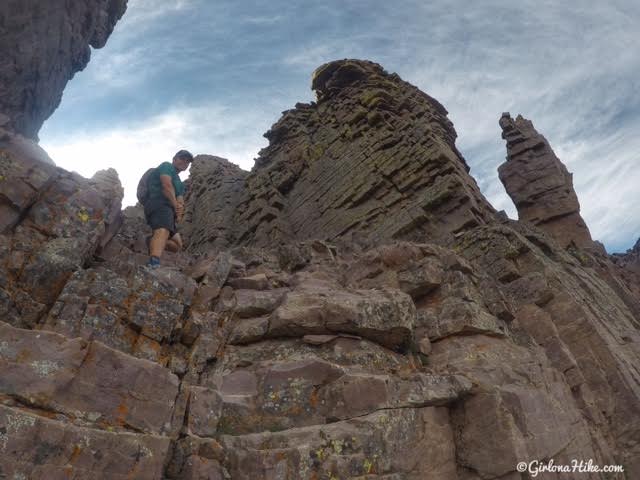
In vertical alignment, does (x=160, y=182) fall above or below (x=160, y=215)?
above

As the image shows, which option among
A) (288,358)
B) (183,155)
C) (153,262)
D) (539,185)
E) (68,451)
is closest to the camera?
(68,451)

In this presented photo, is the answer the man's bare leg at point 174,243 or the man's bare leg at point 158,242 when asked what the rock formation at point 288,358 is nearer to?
the man's bare leg at point 158,242

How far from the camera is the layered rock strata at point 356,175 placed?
20.9 m

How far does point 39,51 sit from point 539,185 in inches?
1360

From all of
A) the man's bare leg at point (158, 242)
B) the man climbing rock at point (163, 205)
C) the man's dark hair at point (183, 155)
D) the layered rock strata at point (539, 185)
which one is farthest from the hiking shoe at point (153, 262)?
the layered rock strata at point (539, 185)

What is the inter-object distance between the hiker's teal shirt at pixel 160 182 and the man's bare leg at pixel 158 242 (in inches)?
34.3

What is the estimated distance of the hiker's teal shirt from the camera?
9.97m

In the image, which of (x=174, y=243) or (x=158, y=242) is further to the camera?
(x=174, y=243)

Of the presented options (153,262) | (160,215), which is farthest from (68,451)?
(160,215)

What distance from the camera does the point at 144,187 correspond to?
33.3 ft

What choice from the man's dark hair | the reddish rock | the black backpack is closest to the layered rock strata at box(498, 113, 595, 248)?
the man's dark hair

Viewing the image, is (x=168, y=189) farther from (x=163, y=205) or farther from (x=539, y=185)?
(x=539, y=185)

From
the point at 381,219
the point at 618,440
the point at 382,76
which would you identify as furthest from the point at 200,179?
the point at 618,440

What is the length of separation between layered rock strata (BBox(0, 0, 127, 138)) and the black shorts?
39.2 ft
